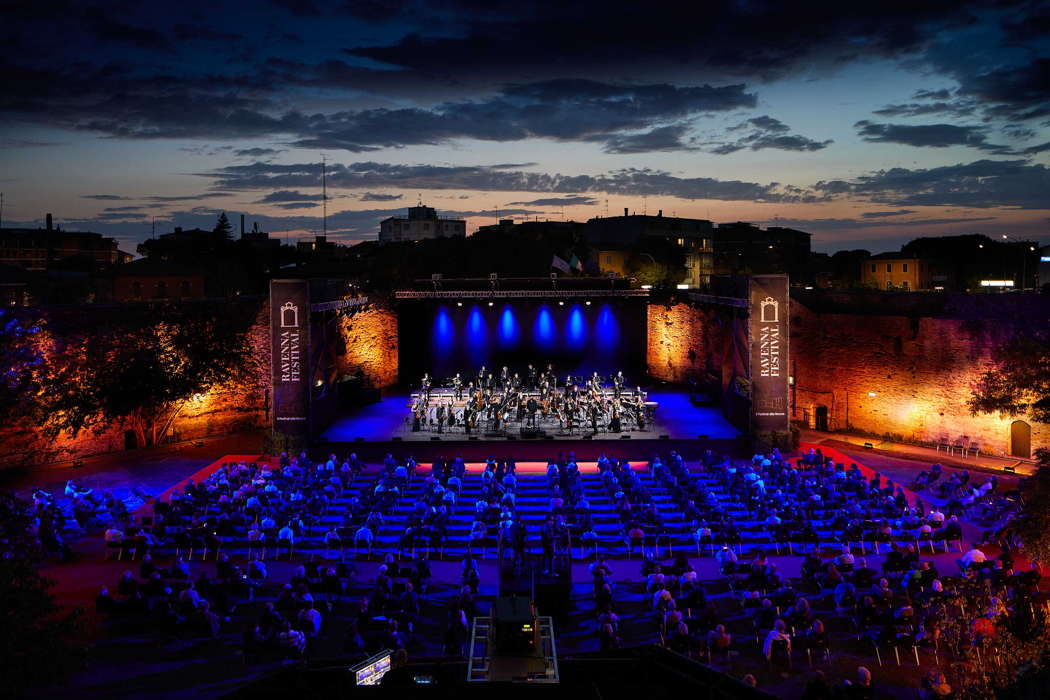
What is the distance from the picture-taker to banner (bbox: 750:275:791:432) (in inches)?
819

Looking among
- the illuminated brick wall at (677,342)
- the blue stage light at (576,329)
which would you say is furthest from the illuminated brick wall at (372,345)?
the illuminated brick wall at (677,342)

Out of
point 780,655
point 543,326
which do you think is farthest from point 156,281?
point 780,655

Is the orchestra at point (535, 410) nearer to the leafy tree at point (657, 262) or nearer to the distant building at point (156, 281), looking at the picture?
the distant building at point (156, 281)

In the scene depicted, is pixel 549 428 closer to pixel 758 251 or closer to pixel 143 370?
pixel 143 370

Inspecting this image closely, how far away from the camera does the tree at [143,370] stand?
20.8 m

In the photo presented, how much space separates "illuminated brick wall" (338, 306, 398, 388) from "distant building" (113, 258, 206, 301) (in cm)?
1249

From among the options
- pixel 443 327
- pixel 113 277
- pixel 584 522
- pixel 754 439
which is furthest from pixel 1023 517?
pixel 113 277

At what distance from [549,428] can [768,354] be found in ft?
21.6

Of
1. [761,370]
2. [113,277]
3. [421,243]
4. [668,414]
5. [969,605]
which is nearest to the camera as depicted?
[969,605]

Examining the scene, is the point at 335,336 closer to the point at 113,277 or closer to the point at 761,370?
the point at 761,370

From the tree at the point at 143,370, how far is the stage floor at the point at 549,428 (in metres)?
4.69

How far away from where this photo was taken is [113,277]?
3616cm

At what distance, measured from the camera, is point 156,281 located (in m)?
36.5

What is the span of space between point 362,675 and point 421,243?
50.5 metres
